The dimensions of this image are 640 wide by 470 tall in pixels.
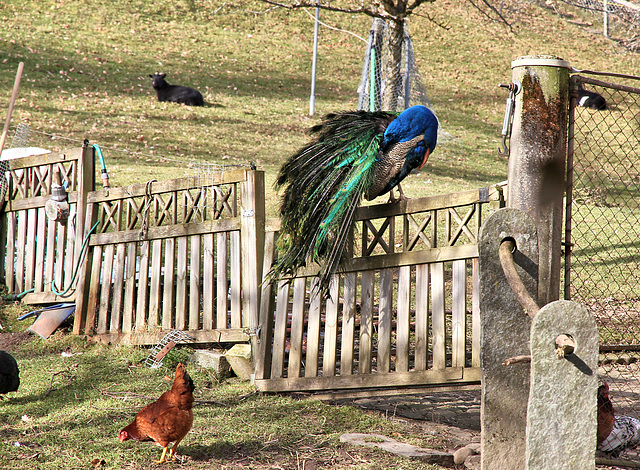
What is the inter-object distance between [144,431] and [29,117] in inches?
485

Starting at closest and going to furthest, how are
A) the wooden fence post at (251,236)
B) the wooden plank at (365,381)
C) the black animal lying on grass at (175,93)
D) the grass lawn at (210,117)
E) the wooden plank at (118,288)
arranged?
the grass lawn at (210,117) → the wooden plank at (365,381) → the wooden fence post at (251,236) → the wooden plank at (118,288) → the black animal lying on grass at (175,93)

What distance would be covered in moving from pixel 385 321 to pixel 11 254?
4401 mm

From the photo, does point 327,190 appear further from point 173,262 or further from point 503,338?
point 503,338

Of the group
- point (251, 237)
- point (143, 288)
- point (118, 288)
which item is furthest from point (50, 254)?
point (251, 237)

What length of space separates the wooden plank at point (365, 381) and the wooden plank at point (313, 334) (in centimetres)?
7

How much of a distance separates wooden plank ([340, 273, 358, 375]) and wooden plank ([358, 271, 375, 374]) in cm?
7

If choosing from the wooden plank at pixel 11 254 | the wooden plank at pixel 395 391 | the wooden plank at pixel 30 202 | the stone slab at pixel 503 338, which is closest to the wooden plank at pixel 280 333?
the wooden plank at pixel 395 391

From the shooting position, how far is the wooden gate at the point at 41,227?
19.6ft

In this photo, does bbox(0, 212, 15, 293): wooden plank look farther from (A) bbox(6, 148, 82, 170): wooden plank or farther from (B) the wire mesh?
(B) the wire mesh

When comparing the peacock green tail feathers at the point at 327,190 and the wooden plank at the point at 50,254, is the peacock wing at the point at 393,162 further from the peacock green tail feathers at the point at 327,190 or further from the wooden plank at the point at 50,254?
the wooden plank at the point at 50,254

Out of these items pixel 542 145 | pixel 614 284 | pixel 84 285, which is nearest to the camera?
pixel 542 145

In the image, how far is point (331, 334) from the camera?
170 inches

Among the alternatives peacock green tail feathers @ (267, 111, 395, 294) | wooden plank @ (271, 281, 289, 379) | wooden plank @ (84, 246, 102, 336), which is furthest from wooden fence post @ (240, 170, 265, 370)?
wooden plank @ (84, 246, 102, 336)

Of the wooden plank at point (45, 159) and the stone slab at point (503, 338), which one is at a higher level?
the wooden plank at point (45, 159)
